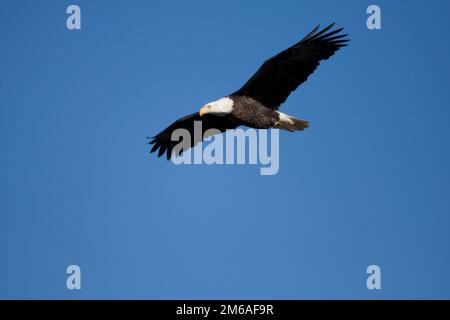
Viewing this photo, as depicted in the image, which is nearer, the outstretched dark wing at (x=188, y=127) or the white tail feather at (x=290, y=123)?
the white tail feather at (x=290, y=123)

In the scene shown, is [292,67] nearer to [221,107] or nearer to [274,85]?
[274,85]

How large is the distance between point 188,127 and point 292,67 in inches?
91.3

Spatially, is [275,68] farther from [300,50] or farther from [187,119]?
[187,119]

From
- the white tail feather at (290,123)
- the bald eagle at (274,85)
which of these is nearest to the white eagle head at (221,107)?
the bald eagle at (274,85)

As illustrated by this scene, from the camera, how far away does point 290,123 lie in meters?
12.5

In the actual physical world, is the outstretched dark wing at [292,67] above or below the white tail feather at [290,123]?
above

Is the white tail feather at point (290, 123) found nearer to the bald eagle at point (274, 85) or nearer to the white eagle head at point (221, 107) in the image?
the bald eagle at point (274, 85)

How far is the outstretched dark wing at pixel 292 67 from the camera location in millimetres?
11969

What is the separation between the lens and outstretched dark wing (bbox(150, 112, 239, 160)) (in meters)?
13.1

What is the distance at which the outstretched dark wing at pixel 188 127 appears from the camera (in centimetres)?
1306
